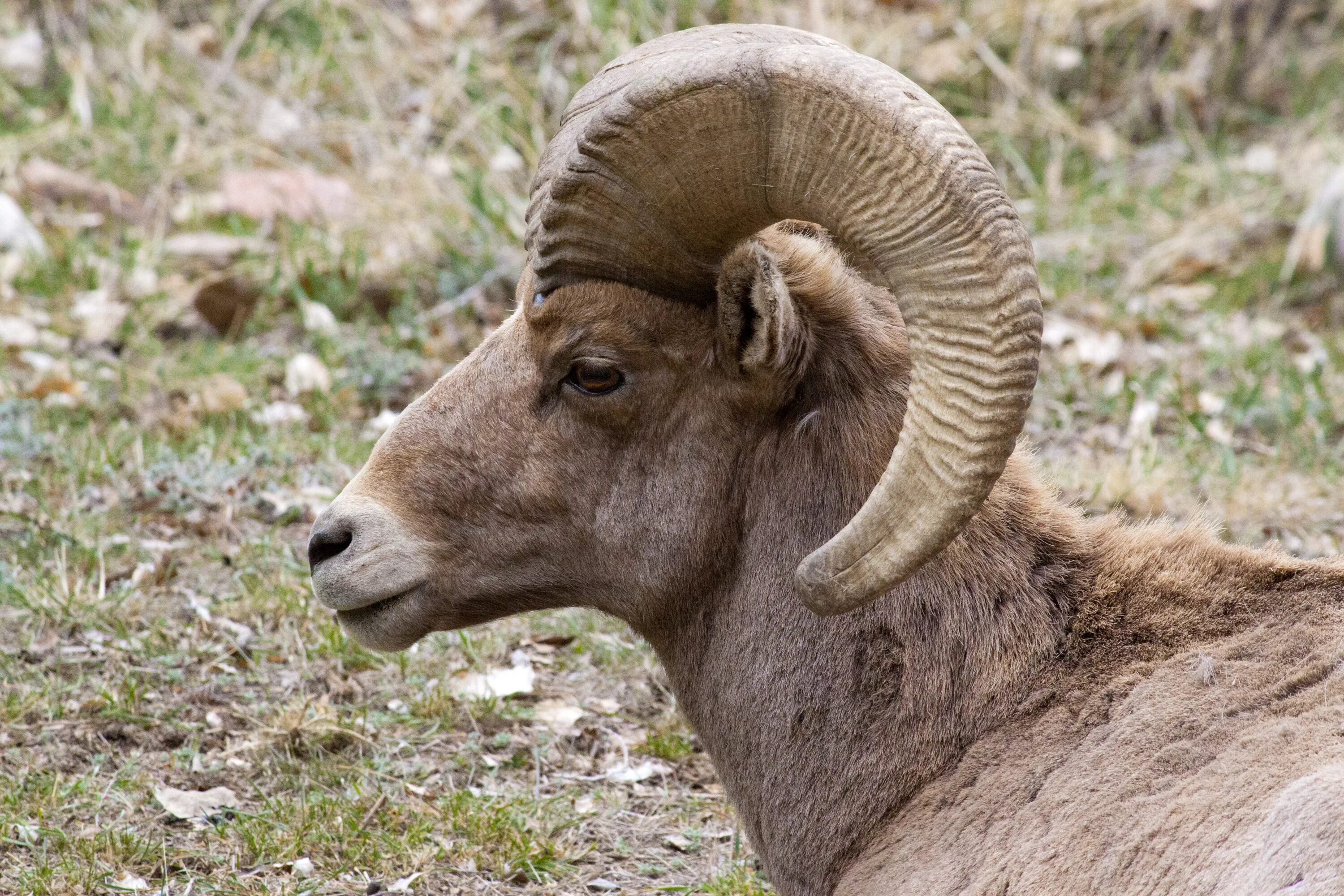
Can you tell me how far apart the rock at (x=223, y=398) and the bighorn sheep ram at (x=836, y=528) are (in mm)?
3590

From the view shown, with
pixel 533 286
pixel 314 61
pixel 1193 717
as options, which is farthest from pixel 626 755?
pixel 314 61

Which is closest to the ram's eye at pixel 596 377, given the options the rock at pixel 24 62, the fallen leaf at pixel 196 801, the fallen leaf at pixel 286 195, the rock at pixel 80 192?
the fallen leaf at pixel 196 801

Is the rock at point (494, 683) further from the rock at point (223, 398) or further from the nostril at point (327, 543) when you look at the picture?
the rock at point (223, 398)

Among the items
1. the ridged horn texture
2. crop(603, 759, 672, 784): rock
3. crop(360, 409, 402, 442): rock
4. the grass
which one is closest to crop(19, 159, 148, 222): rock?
the grass

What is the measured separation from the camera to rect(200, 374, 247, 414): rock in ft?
23.4

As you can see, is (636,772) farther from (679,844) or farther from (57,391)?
(57,391)

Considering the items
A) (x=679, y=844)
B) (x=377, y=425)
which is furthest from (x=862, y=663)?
(x=377, y=425)

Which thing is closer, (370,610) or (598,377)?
(598,377)

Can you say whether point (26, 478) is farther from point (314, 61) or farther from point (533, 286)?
point (314, 61)

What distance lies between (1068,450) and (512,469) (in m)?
4.05

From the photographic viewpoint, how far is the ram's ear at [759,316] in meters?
3.46

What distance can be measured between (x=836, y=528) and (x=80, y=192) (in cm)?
735

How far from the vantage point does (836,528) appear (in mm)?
3576

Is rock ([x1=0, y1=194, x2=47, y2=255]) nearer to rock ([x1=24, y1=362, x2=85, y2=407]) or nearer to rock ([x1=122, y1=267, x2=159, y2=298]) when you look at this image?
rock ([x1=122, y1=267, x2=159, y2=298])
